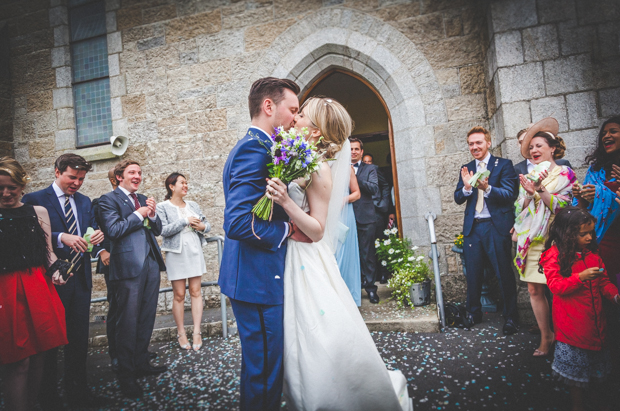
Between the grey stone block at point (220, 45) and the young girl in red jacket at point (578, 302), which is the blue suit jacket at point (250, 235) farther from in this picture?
the grey stone block at point (220, 45)

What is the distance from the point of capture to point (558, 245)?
2.47 meters

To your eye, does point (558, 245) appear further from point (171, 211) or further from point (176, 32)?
point (176, 32)

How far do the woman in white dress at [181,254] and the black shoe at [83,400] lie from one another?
118cm

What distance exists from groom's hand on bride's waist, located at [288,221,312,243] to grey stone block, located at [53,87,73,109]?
6.24m

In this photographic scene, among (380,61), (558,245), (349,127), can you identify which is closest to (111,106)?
(380,61)

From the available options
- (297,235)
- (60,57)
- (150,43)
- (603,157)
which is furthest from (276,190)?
(60,57)

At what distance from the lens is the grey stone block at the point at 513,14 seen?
4.15 meters

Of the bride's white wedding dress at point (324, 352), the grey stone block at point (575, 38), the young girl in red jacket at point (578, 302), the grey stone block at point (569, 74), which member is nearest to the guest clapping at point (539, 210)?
the young girl in red jacket at point (578, 302)

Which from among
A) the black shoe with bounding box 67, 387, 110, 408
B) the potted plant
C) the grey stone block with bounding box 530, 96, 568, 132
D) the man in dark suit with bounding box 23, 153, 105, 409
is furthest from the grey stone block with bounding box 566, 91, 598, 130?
the black shoe with bounding box 67, 387, 110, 408

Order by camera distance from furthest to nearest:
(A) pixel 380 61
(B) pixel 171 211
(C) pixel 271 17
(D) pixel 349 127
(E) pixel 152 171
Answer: (E) pixel 152 171 → (C) pixel 271 17 → (A) pixel 380 61 → (B) pixel 171 211 → (D) pixel 349 127

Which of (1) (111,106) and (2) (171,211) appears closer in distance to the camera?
(2) (171,211)

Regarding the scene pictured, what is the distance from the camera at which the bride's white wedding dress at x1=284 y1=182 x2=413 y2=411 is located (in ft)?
5.61

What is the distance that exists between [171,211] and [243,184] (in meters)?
2.79

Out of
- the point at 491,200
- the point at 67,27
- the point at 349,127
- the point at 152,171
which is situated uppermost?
the point at 67,27
